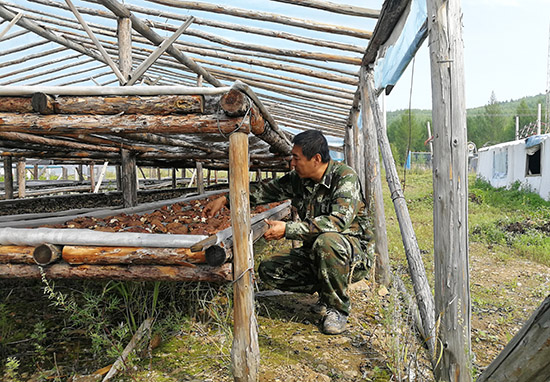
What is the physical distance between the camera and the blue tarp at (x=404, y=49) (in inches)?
104

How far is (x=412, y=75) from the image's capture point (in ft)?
9.84

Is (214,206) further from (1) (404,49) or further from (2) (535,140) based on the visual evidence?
(2) (535,140)

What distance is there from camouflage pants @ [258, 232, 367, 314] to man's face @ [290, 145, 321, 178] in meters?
0.58

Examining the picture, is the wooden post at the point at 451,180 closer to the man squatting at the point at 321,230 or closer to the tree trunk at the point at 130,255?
the man squatting at the point at 321,230

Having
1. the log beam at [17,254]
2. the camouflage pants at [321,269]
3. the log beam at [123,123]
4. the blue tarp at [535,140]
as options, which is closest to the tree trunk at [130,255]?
the log beam at [17,254]

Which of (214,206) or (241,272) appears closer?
(241,272)

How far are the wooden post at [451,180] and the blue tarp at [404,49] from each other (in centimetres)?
57

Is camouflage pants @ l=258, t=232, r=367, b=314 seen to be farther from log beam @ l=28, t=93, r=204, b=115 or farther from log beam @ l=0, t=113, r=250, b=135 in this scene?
log beam @ l=28, t=93, r=204, b=115

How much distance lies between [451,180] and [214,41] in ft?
13.2

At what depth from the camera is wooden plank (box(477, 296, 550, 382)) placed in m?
0.80

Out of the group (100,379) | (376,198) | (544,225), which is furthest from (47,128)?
(544,225)

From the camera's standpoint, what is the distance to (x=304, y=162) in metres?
3.18

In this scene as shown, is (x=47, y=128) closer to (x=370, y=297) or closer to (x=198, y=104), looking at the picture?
(x=198, y=104)

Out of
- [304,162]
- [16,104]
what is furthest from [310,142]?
[16,104]
